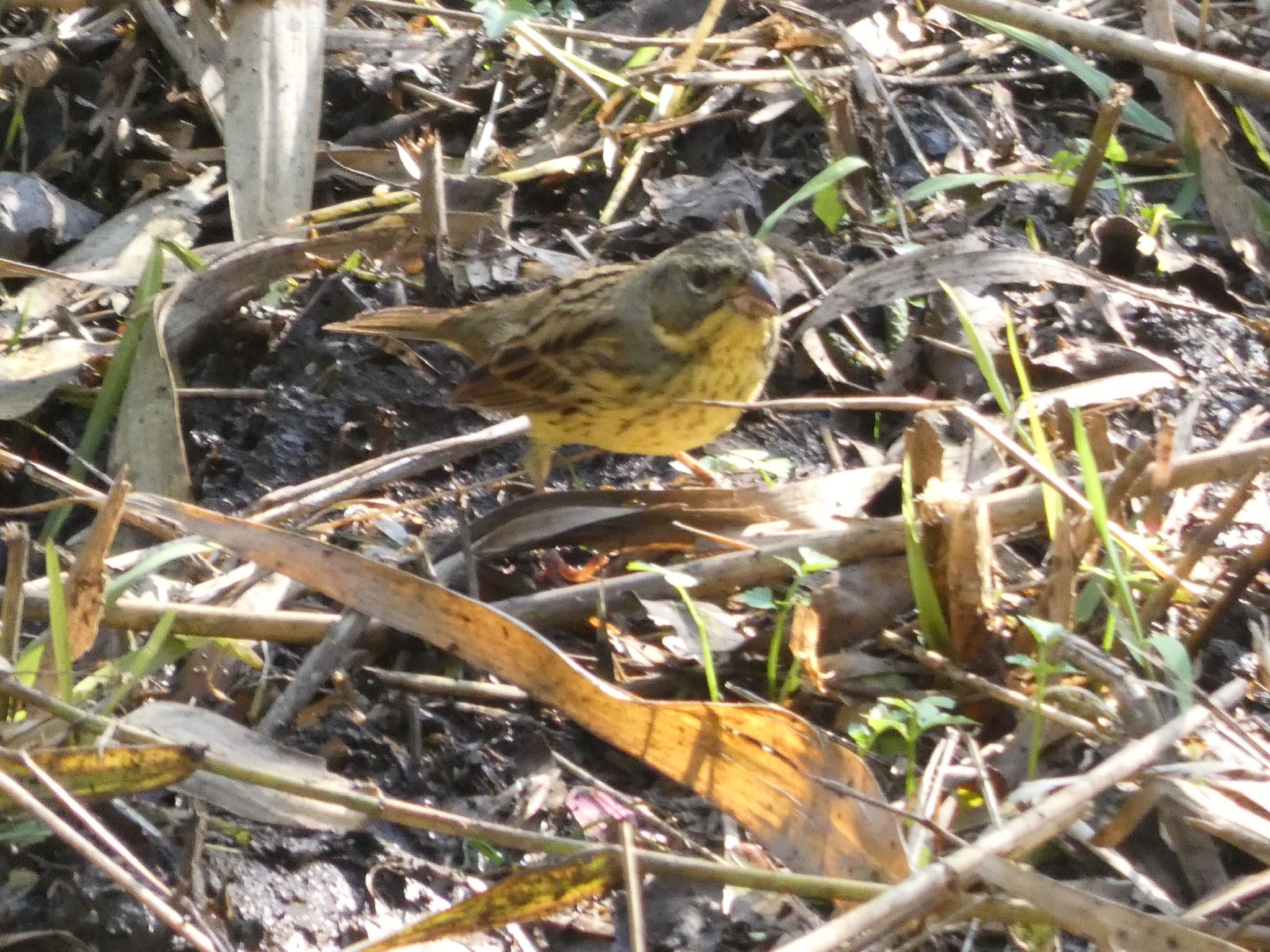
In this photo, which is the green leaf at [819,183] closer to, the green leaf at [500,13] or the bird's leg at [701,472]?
the bird's leg at [701,472]

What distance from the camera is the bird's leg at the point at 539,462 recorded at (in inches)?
165

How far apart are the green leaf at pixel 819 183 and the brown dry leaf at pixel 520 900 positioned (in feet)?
8.57

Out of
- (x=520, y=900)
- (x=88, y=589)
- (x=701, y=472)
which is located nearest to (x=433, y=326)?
(x=701, y=472)

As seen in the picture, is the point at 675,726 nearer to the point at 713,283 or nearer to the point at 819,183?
the point at 713,283

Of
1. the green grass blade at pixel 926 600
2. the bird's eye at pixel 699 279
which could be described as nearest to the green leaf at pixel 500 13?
the bird's eye at pixel 699 279

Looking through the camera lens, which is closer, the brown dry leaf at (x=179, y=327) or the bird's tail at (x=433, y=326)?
the brown dry leaf at (x=179, y=327)

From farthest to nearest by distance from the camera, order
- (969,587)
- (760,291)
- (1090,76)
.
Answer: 1. (1090,76)
2. (760,291)
3. (969,587)

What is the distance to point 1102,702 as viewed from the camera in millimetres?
2768

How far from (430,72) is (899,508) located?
2707mm

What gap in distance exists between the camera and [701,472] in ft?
13.3

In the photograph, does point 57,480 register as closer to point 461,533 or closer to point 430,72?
point 461,533

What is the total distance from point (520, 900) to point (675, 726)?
0.51 meters

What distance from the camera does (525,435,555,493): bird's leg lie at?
418 cm

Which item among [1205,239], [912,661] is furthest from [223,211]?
[1205,239]
